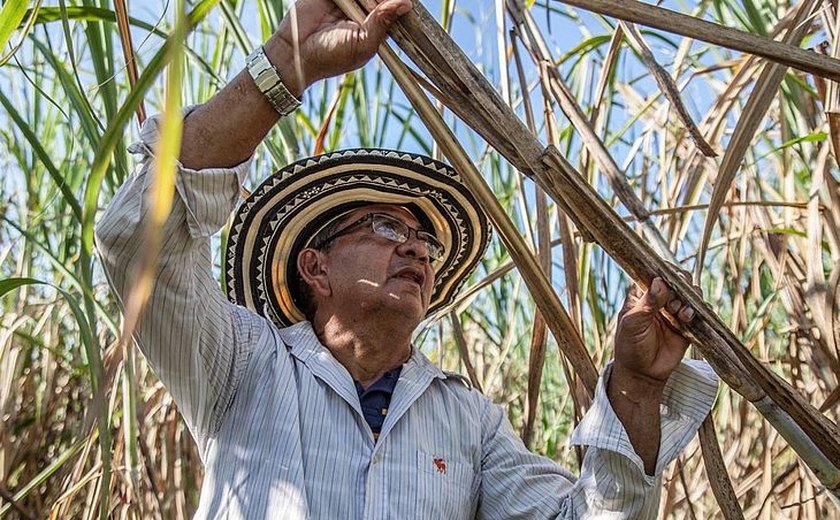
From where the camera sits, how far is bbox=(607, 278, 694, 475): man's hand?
3.04ft

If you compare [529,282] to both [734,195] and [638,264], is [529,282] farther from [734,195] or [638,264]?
[734,195]

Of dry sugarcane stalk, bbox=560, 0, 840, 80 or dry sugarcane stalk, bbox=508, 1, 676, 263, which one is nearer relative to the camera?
dry sugarcane stalk, bbox=560, 0, 840, 80

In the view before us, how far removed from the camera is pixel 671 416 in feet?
3.90

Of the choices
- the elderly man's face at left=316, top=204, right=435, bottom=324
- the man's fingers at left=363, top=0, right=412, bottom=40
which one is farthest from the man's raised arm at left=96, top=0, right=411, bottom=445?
the elderly man's face at left=316, top=204, right=435, bottom=324

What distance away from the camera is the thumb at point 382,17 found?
0.83 meters

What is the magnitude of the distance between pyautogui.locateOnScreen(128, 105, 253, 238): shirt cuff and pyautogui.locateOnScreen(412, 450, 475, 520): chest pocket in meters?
0.46

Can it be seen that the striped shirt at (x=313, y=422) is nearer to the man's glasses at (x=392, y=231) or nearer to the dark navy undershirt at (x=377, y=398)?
the dark navy undershirt at (x=377, y=398)

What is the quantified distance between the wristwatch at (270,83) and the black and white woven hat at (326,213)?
0.46 metres

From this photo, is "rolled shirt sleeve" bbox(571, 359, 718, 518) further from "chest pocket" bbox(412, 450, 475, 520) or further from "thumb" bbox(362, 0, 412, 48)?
"thumb" bbox(362, 0, 412, 48)

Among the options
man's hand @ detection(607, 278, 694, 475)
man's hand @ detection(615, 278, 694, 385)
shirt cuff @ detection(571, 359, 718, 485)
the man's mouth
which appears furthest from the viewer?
the man's mouth

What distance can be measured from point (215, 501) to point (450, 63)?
27.8 inches

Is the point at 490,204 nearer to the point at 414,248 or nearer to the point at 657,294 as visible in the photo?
the point at 657,294

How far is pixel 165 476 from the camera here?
1.71m

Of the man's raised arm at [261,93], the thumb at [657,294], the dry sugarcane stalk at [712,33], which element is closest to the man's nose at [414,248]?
the man's raised arm at [261,93]
